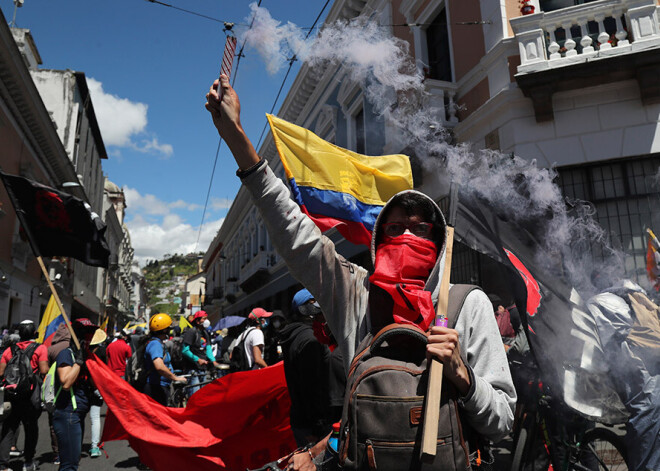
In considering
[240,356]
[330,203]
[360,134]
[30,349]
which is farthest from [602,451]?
[360,134]

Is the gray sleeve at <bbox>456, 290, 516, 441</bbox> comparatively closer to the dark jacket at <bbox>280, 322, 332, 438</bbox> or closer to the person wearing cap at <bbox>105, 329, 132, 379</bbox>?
the dark jacket at <bbox>280, 322, 332, 438</bbox>

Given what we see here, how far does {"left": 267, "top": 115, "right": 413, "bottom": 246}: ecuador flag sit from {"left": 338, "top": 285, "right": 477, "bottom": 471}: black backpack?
116 inches

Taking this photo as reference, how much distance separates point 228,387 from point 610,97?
295 inches

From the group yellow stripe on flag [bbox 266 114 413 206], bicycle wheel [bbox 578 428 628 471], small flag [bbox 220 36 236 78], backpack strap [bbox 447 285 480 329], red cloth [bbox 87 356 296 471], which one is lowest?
bicycle wheel [bbox 578 428 628 471]

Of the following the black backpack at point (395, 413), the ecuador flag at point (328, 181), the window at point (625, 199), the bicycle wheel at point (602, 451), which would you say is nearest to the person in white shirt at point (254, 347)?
the ecuador flag at point (328, 181)

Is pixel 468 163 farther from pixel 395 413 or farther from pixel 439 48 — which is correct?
pixel 395 413

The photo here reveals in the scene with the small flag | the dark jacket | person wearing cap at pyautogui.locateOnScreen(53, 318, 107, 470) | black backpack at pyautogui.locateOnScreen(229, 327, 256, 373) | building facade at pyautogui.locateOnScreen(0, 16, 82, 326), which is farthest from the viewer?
building facade at pyautogui.locateOnScreen(0, 16, 82, 326)

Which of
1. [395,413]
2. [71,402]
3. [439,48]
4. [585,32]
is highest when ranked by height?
[439,48]

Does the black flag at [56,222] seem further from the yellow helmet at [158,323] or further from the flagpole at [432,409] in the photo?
the flagpole at [432,409]

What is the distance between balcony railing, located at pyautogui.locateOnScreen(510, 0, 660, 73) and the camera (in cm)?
761

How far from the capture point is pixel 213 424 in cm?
415

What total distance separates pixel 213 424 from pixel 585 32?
822 cm

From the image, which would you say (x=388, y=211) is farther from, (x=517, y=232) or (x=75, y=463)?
(x=75, y=463)

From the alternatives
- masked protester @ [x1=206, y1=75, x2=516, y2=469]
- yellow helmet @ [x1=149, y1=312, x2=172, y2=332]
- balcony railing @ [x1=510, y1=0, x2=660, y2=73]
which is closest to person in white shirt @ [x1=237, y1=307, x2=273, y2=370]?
yellow helmet @ [x1=149, y1=312, x2=172, y2=332]
